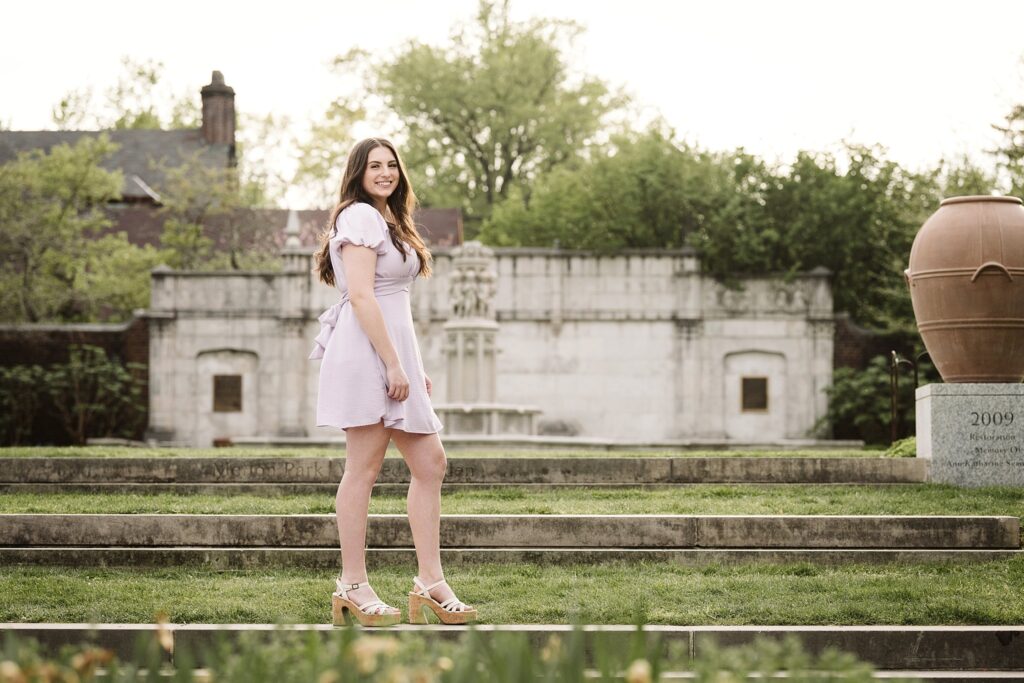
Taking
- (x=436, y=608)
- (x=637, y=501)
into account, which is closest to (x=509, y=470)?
(x=637, y=501)

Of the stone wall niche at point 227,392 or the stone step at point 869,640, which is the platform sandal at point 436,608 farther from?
the stone wall niche at point 227,392

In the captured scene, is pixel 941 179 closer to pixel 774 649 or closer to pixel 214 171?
pixel 214 171

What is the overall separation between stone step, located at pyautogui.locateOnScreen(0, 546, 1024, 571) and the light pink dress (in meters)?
2.09

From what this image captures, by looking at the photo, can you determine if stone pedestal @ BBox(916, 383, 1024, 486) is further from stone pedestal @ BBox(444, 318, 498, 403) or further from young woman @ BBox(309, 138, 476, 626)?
stone pedestal @ BBox(444, 318, 498, 403)

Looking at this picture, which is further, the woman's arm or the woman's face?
the woman's face

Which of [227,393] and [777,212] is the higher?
[777,212]

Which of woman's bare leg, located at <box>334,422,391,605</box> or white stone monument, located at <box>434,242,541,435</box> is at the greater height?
white stone monument, located at <box>434,242,541,435</box>

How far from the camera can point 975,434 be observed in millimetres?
11742

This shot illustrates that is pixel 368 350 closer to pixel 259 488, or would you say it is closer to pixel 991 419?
pixel 259 488

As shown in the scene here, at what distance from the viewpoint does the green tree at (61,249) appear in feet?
107

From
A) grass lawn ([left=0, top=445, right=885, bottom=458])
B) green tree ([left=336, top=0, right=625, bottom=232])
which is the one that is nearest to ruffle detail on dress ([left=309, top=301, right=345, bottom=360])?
grass lawn ([left=0, top=445, right=885, bottom=458])

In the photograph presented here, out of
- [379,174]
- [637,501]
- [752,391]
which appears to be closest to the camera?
[379,174]

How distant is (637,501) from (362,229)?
460 centimetres

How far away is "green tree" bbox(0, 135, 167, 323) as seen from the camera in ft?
107
